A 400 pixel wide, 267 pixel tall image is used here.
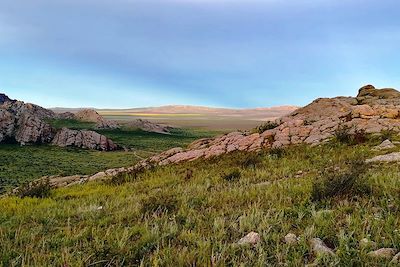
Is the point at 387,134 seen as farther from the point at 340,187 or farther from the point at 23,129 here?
the point at 23,129

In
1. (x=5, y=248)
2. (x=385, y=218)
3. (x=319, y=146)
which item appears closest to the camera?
(x=5, y=248)

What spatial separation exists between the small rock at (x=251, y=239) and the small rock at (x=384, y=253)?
135 cm

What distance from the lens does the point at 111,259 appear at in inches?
184

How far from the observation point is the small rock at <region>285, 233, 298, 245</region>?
4.98 meters

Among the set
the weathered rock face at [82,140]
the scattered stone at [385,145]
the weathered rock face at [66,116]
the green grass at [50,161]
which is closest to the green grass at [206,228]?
the scattered stone at [385,145]

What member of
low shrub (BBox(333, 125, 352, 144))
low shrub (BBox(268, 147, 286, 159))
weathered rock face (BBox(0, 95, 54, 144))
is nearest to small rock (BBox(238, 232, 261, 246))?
low shrub (BBox(268, 147, 286, 159))

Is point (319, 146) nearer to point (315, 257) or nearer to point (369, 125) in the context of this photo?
point (369, 125)

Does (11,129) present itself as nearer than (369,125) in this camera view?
No

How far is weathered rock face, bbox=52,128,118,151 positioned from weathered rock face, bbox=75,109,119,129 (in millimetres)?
36412

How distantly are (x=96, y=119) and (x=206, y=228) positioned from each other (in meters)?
99.0

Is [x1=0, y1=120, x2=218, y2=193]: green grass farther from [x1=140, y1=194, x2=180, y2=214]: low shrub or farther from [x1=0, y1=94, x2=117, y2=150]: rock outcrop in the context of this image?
[x1=140, y1=194, x2=180, y2=214]: low shrub

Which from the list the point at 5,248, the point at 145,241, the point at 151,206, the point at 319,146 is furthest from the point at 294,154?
the point at 5,248

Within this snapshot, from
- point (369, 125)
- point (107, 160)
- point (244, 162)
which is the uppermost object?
point (369, 125)

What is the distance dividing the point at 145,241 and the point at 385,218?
342cm
